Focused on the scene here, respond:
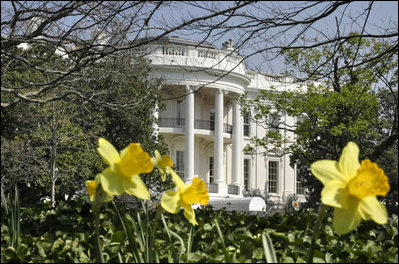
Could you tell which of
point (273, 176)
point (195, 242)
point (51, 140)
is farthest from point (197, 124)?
point (195, 242)

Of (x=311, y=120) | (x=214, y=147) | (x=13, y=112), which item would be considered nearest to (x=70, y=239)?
(x=311, y=120)

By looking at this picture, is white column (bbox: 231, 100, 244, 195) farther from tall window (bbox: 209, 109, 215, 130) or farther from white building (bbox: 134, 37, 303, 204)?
tall window (bbox: 209, 109, 215, 130)

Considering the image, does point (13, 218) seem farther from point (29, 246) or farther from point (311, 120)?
point (311, 120)

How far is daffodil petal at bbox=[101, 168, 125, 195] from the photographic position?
164 centimetres

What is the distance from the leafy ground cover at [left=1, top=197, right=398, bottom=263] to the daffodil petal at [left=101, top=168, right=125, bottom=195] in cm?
34

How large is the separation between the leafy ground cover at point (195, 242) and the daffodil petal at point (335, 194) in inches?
17.2

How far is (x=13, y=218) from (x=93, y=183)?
72cm

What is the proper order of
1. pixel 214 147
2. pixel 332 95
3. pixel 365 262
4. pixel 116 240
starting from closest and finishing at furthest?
pixel 365 262 < pixel 116 240 < pixel 332 95 < pixel 214 147

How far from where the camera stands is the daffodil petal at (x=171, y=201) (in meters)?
1.82

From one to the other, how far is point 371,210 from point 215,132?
35357 mm

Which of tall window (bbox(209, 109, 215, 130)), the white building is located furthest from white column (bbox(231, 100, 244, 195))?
tall window (bbox(209, 109, 215, 130))

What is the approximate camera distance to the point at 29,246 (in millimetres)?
2523

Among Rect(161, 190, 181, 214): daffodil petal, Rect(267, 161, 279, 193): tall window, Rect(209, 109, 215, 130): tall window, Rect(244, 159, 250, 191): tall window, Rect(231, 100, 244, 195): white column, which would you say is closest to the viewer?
Rect(161, 190, 181, 214): daffodil petal

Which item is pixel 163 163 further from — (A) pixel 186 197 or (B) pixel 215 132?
(B) pixel 215 132
